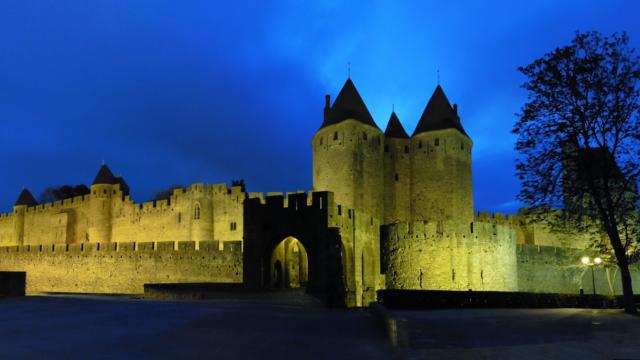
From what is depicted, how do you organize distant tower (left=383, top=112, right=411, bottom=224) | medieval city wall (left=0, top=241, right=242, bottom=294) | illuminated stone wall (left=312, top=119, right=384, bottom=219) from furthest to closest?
1. distant tower (left=383, top=112, right=411, bottom=224)
2. illuminated stone wall (left=312, top=119, right=384, bottom=219)
3. medieval city wall (left=0, top=241, right=242, bottom=294)

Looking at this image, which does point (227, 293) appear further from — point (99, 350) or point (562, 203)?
point (99, 350)

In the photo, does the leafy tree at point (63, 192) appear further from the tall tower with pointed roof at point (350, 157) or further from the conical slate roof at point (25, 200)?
the tall tower with pointed roof at point (350, 157)

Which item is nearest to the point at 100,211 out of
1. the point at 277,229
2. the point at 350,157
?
the point at 350,157

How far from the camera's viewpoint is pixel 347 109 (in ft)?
121

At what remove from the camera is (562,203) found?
18625 mm

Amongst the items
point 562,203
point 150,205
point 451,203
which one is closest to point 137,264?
point 150,205

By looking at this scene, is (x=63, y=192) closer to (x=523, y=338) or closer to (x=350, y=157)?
(x=350, y=157)

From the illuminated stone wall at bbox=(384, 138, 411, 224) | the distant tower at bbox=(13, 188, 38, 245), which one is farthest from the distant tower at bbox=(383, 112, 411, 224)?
the distant tower at bbox=(13, 188, 38, 245)

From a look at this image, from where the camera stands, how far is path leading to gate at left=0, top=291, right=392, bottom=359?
8.16 m

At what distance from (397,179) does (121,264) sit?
17025mm

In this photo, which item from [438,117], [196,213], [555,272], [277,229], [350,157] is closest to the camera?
[277,229]

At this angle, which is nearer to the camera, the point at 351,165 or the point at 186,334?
the point at 186,334

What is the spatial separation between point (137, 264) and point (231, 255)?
6.09m

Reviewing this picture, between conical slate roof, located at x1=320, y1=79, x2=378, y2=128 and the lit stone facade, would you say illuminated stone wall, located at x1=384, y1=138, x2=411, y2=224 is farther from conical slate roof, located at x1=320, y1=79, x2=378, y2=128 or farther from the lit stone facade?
conical slate roof, located at x1=320, y1=79, x2=378, y2=128
